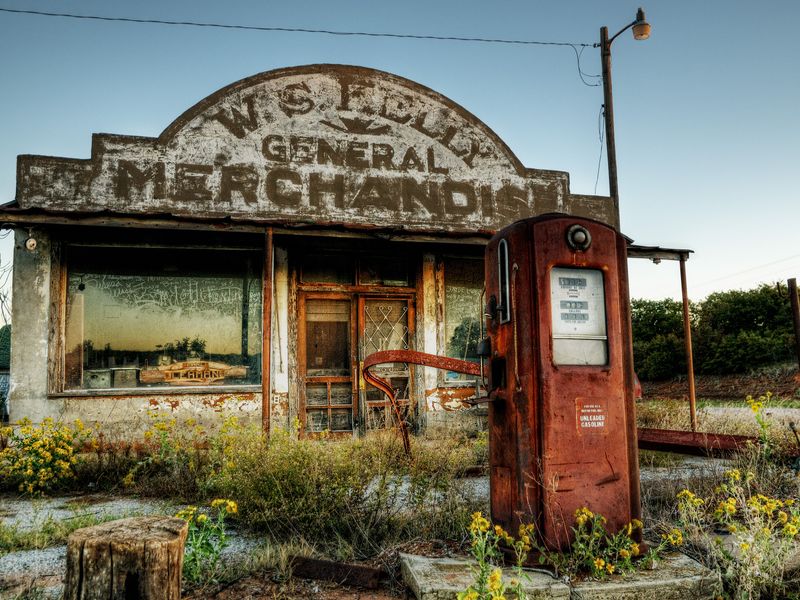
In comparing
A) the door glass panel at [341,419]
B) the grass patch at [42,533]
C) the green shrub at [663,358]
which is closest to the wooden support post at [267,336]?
the door glass panel at [341,419]

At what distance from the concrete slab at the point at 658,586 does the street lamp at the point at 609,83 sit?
941 cm

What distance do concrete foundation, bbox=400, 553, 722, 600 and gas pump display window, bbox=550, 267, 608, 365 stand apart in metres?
1.10

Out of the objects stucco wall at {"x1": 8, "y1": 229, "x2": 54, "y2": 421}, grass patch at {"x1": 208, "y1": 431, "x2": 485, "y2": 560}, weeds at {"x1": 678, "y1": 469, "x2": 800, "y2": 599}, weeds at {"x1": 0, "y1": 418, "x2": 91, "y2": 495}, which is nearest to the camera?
weeds at {"x1": 678, "y1": 469, "x2": 800, "y2": 599}

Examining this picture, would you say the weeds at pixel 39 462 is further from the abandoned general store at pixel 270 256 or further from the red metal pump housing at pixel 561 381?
the red metal pump housing at pixel 561 381

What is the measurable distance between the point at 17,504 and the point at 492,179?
304 inches

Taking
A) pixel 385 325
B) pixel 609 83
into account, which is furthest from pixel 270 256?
pixel 609 83

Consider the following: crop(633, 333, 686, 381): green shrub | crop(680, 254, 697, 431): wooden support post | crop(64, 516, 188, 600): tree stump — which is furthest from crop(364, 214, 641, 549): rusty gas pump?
crop(633, 333, 686, 381): green shrub

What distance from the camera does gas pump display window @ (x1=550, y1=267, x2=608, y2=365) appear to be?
11.7 ft

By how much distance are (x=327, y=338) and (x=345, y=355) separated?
0.36 metres

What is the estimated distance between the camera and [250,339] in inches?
359

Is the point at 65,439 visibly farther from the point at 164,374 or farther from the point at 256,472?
the point at 256,472

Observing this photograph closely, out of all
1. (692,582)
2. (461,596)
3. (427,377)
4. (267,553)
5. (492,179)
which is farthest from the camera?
(492,179)

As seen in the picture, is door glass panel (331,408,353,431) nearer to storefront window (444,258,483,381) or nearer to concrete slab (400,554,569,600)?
storefront window (444,258,483,381)

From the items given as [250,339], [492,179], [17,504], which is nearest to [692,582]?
[17,504]
